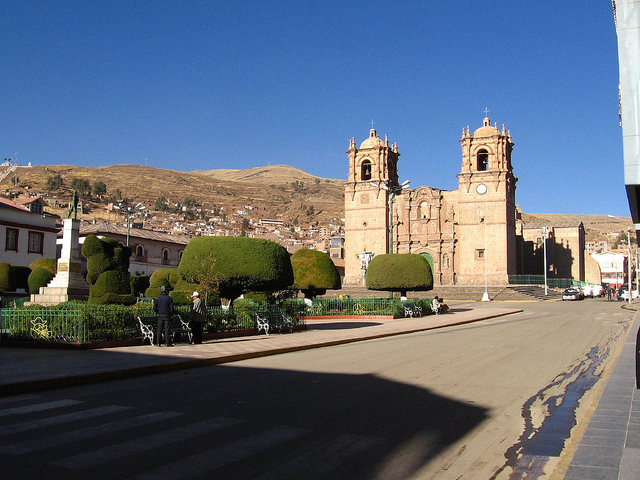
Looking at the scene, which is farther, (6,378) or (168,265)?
(168,265)

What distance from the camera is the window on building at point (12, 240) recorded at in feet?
133

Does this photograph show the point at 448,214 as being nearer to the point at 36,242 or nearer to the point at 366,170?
the point at 366,170

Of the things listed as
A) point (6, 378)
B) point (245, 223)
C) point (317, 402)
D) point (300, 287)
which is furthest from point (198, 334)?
point (245, 223)

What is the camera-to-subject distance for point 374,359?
13.8 metres

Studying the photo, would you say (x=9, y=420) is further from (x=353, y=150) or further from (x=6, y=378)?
(x=353, y=150)

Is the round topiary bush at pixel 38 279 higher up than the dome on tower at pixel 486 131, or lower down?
lower down

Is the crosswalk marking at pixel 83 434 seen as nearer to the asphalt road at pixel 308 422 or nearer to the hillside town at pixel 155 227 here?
the asphalt road at pixel 308 422

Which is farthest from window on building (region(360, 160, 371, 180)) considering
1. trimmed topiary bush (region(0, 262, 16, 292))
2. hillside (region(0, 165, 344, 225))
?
hillside (region(0, 165, 344, 225))

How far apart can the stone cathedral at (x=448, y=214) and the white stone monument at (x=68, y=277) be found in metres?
41.2

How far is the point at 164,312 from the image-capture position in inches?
595

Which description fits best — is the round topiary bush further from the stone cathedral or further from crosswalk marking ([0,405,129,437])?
the stone cathedral

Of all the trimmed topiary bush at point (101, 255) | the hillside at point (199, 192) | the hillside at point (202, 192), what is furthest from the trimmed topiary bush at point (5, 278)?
the hillside at point (202, 192)

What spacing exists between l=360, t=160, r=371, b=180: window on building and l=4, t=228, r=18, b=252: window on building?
41117mm

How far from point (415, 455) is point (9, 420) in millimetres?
4650
